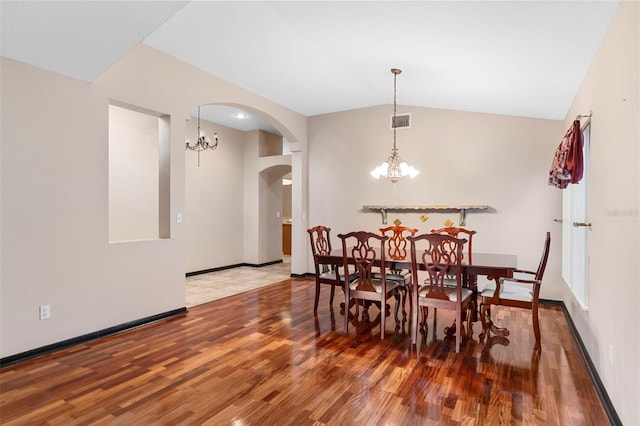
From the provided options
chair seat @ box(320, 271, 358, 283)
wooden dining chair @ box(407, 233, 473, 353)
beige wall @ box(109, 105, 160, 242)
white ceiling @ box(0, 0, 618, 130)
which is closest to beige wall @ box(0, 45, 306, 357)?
white ceiling @ box(0, 0, 618, 130)

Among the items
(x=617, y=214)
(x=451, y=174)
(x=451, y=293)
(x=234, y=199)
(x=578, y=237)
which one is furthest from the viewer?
(x=234, y=199)

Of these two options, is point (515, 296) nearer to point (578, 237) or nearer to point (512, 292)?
point (512, 292)

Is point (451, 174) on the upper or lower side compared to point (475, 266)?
upper

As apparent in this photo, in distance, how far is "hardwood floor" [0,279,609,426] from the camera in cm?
215

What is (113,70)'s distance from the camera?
349 cm

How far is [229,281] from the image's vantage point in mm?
6180

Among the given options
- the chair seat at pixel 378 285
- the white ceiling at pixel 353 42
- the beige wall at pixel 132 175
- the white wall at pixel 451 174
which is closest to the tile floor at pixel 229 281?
the beige wall at pixel 132 175

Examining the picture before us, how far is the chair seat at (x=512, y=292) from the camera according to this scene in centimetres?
336

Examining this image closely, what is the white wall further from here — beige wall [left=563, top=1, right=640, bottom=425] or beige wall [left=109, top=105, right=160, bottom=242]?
beige wall [left=109, top=105, right=160, bottom=242]

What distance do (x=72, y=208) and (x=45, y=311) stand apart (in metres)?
0.90

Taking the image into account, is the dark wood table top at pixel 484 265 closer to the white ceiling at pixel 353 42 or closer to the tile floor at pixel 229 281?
the white ceiling at pixel 353 42

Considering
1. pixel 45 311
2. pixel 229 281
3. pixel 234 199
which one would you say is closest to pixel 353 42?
pixel 45 311

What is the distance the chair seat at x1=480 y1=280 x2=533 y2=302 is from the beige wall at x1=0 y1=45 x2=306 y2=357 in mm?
3401

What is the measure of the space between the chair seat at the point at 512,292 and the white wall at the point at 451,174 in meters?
1.53
